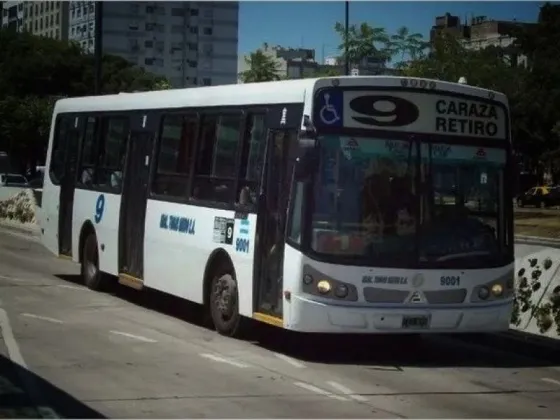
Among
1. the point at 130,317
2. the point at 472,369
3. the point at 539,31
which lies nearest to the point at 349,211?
the point at 472,369

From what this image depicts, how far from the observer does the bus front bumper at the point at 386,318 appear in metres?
10.1

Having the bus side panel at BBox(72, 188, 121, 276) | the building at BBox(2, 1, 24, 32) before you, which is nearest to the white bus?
the bus side panel at BBox(72, 188, 121, 276)

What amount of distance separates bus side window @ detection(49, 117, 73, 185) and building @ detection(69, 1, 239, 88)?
137978mm

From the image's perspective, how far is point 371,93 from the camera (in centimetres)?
1048

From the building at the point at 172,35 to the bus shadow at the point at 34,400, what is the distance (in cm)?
14780

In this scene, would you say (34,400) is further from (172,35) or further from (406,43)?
(172,35)

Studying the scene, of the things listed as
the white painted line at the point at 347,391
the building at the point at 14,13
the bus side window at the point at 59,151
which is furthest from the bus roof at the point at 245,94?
the building at the point at 14,13

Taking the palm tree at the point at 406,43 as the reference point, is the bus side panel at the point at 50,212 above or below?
below

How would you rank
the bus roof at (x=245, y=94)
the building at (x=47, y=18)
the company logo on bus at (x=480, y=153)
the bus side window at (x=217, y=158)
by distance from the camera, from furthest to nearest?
the building at (x=47, y=18) → the bus side window at (x=217, y=158) → the company logo on bus at (x=480, y=153) → the bus roof at (x=245, y=94)

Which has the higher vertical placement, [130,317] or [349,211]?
[349,211]

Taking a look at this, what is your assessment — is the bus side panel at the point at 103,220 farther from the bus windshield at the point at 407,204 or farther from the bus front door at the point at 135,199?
the bus windshield at the point at 407,204

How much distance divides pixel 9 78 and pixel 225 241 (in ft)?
201

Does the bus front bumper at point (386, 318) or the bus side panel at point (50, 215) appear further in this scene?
the bus side panel at point (50, 215)

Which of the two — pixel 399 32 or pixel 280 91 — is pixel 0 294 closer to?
pixel 280 91
